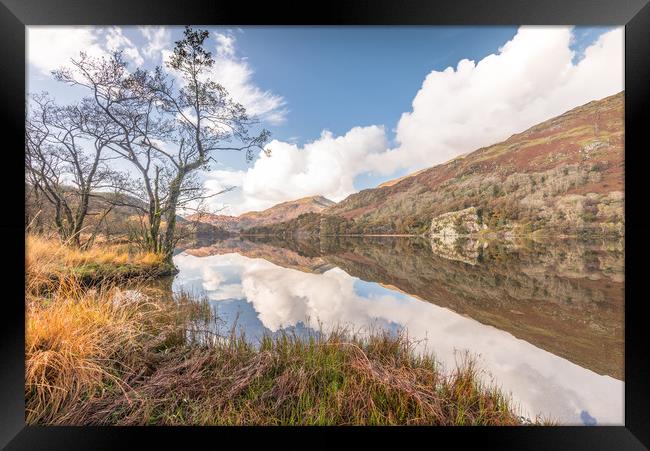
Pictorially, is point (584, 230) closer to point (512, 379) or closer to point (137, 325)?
point (512, 379)

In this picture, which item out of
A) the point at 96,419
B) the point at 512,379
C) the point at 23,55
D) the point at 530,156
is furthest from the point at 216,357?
the point at 530,156

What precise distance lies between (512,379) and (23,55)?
4.44 metres

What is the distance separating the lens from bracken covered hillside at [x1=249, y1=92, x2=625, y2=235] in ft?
40.1

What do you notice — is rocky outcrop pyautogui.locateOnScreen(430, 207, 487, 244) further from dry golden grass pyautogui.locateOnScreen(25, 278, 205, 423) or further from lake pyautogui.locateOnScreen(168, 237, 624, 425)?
dry golden grass pyautogui.locateOnScreen(25, 278, 205, 423)

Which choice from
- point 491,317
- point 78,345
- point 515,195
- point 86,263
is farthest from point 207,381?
point 515,195

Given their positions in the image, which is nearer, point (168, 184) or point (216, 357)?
point (216, 357)

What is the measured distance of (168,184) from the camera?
13.2ft

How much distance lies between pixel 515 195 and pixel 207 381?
1792cm

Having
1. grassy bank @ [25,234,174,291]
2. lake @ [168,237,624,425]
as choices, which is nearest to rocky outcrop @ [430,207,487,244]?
lake @ [168,237,624,425]

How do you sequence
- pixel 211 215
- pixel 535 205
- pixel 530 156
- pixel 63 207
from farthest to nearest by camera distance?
pixel 530 156 → pixel 535 205 → pixel 211 215 → pixel 63 207
